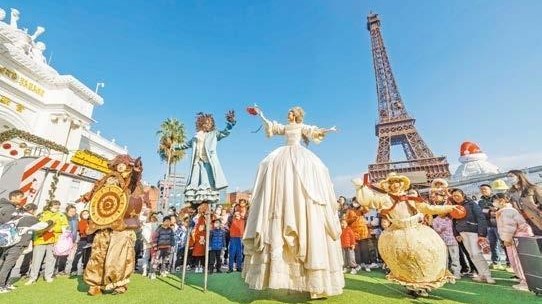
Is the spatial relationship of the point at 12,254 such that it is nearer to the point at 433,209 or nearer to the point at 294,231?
the point at 294,231

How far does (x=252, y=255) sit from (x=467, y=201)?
5.26 m

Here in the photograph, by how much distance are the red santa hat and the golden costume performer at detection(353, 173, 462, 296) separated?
900 inches

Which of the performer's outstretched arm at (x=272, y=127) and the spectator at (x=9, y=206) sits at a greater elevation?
the performer's outstretched arm at (x=272, y=127)

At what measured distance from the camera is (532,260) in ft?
12.9

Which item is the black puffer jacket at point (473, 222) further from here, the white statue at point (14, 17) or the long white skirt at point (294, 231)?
the white statue at point (14, 17)

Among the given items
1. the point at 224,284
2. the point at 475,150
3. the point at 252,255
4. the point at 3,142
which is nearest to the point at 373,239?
the point at 224,284

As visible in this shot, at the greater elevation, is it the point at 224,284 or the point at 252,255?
the point at 252,255

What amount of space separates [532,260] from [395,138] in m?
39.0

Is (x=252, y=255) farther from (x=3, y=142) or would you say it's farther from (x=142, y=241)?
(x=3, y=142)

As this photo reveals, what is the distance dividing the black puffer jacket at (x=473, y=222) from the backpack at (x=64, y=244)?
9196mm

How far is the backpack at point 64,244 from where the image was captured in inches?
239

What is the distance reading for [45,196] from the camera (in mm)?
13039

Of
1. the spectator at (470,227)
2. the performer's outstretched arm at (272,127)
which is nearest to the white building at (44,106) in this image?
the performer's outstretched arm at (272,127)

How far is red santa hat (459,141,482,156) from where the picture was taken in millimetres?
21328
